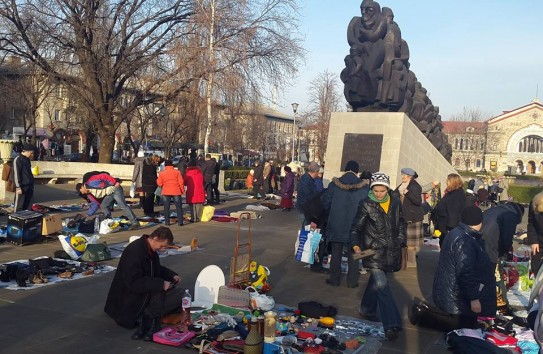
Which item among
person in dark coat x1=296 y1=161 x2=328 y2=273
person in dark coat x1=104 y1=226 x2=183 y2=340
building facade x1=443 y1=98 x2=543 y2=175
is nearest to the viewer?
person in dark coat x1=104 y1=226 x2=183 y2=340

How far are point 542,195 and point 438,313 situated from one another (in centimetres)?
292

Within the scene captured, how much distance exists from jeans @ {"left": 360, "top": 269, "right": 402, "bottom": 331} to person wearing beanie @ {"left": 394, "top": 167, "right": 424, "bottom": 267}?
131 inches

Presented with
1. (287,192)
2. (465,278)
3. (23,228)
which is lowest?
(23,228)

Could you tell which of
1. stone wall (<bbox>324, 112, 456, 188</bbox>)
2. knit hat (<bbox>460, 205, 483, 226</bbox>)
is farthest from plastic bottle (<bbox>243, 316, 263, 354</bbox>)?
stone wall (<bbox>324, 112, 456, 188</bbox>)

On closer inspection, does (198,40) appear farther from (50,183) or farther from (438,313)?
(438,313)

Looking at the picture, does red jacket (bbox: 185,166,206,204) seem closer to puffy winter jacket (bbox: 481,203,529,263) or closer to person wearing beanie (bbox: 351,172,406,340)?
puffy winter jacket (bbox: 481,203,529,263)

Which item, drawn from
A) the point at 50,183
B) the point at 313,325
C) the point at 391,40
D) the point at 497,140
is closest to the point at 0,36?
the point at 50,183

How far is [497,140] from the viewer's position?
85.4m

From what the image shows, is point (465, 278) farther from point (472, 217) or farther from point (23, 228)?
point (23, 228)

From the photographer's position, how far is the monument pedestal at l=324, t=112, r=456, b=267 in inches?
691

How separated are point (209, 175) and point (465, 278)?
14720 millimetres

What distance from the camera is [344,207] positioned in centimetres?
835

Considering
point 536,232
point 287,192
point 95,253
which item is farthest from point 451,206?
point 287,192

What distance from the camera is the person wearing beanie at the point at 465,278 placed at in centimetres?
570
